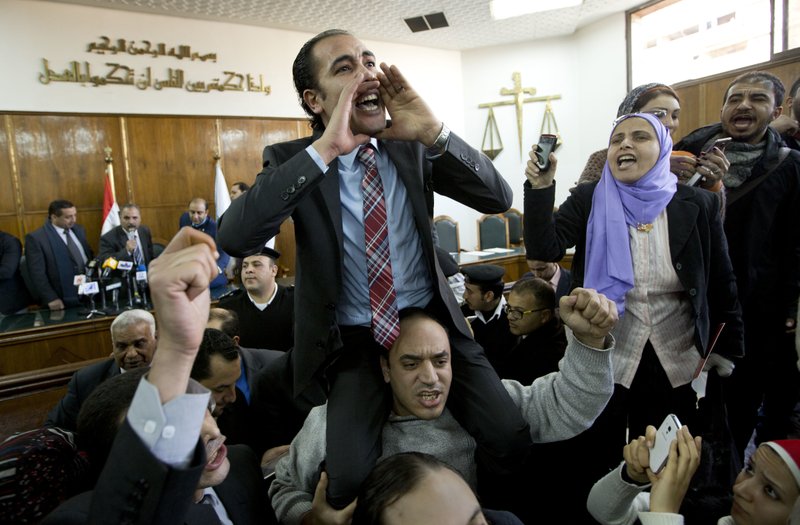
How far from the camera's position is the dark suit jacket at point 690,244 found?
1.75 meters

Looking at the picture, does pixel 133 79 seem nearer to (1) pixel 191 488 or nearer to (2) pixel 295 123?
(2) pixel 295 123

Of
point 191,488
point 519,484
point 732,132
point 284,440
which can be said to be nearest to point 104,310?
point 284,440

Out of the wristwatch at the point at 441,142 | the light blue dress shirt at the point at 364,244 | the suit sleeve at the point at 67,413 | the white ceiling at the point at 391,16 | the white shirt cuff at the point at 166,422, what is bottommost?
the suit sleeve at the point at 67,413

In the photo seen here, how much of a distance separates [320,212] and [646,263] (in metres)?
1.13

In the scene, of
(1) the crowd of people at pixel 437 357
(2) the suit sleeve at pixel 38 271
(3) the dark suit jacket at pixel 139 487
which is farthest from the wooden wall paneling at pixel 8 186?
(3) the dark suit jacket at pixel 139 487

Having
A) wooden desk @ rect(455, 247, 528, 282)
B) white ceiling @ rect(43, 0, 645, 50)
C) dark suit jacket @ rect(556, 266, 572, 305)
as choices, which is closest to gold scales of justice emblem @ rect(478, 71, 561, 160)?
white ceiling @ rect(43, 0, 645, 50)

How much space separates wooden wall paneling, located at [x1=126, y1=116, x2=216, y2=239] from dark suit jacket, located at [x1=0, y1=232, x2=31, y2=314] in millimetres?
1898

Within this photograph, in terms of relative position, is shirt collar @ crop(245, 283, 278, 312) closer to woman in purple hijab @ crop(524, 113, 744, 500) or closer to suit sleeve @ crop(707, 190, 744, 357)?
woman in purple hijab @ crop(524, 113, 744, 500)

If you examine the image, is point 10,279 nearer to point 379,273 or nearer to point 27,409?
point 27,409

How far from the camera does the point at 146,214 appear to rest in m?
7.21

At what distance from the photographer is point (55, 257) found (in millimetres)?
5496

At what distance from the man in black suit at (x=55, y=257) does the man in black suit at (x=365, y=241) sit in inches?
191

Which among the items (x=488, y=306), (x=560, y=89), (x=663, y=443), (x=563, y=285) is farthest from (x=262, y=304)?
(x=560, y=89)

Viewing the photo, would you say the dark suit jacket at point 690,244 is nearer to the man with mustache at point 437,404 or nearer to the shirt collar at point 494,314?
the man with mustache at point 437,404
